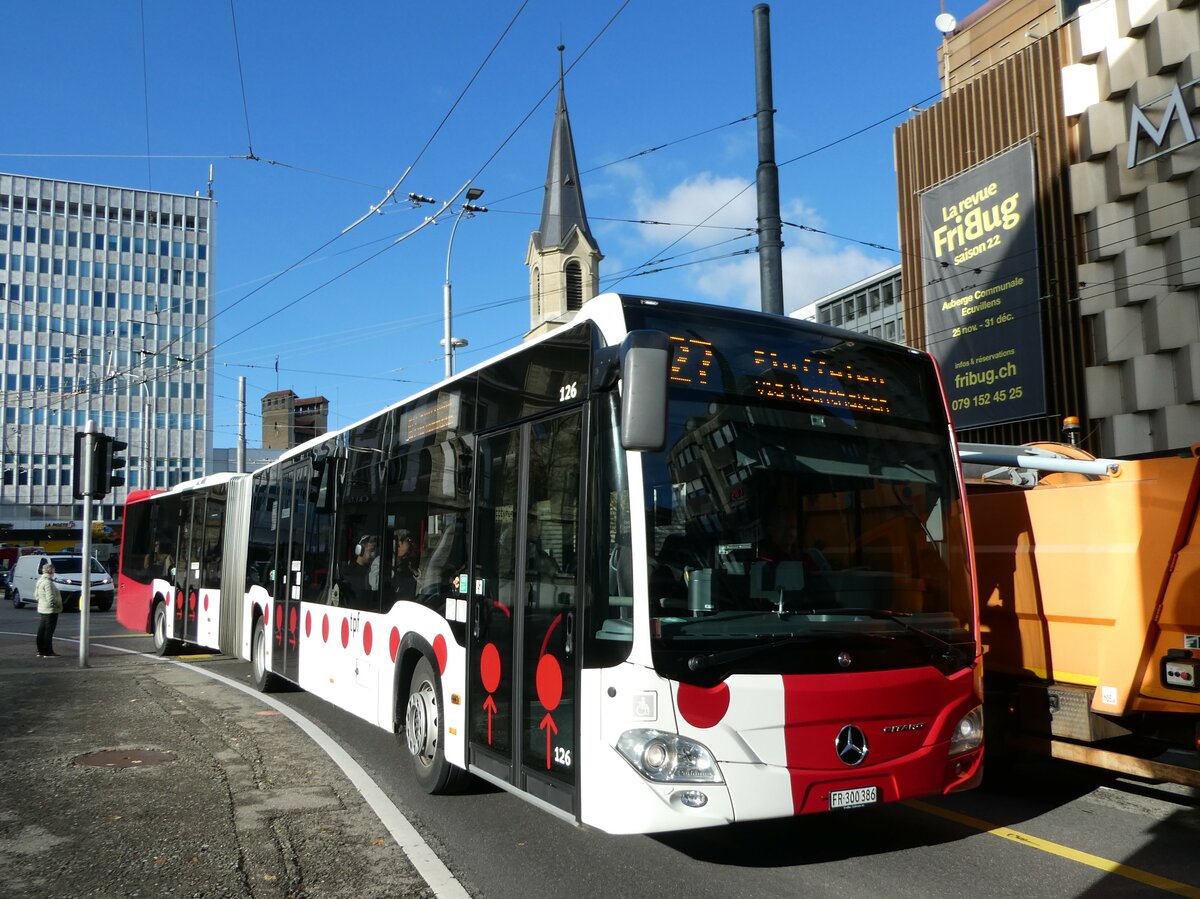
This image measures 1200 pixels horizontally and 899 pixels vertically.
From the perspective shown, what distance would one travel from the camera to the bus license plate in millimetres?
5293

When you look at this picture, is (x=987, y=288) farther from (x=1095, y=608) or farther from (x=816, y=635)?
(x=816, y=635)

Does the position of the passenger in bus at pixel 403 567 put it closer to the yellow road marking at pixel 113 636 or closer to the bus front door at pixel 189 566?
the bus front door at pixel 189 566

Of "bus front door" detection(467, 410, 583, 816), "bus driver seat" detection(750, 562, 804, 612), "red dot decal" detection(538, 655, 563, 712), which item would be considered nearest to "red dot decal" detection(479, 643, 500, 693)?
"bus front door" detection(467, 410, 583, 816)

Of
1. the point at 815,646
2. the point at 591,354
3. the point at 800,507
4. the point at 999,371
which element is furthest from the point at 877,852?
the point at 999,371

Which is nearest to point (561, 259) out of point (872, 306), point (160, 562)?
point (872, 306)

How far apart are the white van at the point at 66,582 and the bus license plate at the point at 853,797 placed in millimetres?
31095

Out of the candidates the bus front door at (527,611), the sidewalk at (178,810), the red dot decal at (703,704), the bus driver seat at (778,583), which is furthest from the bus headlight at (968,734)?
the sidewalk at (178,810)

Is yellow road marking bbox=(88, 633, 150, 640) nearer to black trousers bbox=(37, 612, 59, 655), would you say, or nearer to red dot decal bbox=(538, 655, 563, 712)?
black trousers bbox=(37, 612, 59, 655)

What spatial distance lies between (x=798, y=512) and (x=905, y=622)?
86 cm

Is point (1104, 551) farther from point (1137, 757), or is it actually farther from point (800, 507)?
point (800, 507)

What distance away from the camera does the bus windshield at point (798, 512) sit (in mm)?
5207

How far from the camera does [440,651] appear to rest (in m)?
7.39

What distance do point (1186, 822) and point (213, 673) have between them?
41.5ft

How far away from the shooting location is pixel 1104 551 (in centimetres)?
646
